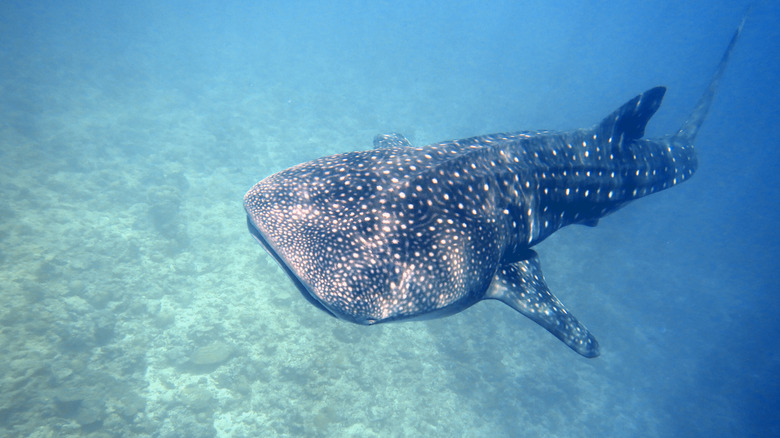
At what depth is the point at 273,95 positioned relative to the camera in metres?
24.6

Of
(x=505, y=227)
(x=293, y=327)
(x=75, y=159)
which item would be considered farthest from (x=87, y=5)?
(x=505, y=227)

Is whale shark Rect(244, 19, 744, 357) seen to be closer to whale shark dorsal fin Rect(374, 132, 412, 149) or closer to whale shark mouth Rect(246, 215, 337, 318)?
whale shark mouth Rect(246, 215, 337, 318)

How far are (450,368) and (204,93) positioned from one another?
23.0 m

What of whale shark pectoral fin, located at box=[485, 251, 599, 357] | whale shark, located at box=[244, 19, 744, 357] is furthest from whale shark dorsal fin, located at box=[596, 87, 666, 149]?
whale shark pectoral fin, located at box=[485, 251, 599, 357]

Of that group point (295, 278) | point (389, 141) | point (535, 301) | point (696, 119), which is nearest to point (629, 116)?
point (535, 301)

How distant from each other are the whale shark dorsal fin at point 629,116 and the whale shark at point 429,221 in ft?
1.85

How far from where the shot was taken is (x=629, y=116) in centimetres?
582

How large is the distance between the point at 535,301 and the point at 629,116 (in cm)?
398

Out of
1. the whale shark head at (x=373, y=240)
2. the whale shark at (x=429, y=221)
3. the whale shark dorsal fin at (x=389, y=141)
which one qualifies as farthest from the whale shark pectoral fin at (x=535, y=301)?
the whale shark dorsal fin at (x=389, y=141)

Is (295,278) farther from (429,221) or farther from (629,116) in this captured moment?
(629,116)

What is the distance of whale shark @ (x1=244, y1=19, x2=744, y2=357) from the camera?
9.19 feet

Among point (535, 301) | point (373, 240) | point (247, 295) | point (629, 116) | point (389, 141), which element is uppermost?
point (629, 116)

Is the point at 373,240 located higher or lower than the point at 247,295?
higher

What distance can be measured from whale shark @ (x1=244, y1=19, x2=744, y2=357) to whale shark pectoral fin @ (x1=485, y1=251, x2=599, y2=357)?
19 mm
